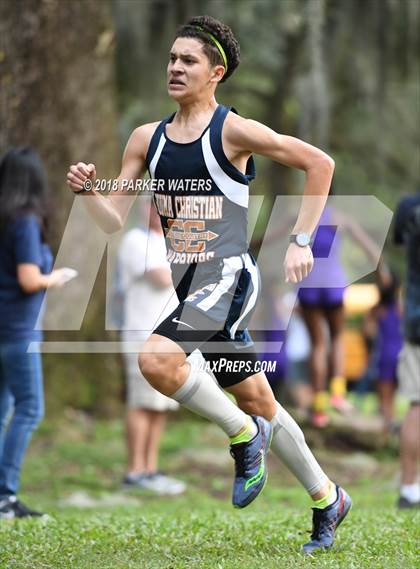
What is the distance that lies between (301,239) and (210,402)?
762 mm

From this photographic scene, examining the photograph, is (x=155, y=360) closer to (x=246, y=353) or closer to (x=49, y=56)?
(x=246, y=353)

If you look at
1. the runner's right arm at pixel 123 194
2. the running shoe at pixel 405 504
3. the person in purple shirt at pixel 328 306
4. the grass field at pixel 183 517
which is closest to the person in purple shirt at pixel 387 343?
the grass field at pixel 183 517

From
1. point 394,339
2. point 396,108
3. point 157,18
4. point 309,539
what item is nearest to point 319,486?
point 309,539

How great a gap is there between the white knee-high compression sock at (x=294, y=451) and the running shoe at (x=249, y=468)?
6.6 inches

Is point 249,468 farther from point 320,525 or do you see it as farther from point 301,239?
point 301,239

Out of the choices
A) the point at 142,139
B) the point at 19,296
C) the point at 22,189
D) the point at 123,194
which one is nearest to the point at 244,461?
the point at 123,194

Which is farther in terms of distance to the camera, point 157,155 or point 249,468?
point 157,155

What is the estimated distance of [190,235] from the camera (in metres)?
4.64

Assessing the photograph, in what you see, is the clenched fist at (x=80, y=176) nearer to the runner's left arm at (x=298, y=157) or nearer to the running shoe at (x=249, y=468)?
the runner's left arm at (x=298, y=157)

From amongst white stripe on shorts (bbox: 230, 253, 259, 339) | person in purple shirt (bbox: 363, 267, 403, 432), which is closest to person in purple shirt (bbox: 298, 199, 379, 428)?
person in purple shirt (bbox: 363, 267, 403, 432)

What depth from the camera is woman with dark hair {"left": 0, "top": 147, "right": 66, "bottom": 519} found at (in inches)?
245

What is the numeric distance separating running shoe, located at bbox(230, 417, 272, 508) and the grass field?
0.26 meters

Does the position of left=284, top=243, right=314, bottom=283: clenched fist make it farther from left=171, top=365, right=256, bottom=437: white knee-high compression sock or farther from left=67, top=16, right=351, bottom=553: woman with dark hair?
left=171, top=365, right=256, bottom=437: white knee-high compression sock

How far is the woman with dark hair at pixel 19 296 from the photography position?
6.23m
